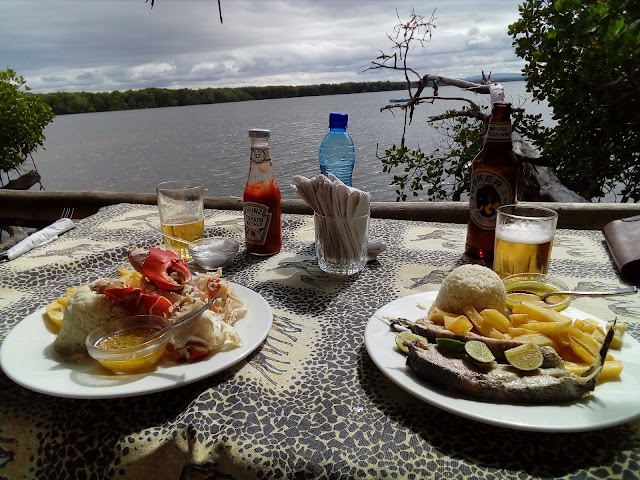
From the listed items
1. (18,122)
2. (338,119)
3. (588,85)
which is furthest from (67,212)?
(588,85)

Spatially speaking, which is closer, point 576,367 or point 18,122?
point 576,367

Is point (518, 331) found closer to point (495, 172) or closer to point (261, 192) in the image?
point (495, 172)

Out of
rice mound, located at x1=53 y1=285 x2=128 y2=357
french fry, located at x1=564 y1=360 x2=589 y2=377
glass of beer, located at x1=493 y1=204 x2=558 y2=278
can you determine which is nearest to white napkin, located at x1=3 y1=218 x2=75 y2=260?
rice mound, located at x1=53 y1=285 x2=128 y2=357

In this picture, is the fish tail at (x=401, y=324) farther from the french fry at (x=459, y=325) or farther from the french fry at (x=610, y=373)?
the french fry at (x=610, y=373)

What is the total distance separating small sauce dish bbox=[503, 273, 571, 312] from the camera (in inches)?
41.4

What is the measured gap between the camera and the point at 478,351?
31.8 inches

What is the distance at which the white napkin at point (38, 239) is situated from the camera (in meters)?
1.79

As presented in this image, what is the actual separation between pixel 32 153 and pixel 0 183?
41cm

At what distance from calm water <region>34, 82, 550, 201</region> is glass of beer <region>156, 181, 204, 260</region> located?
84 centimetres

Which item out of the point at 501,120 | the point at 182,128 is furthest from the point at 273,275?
the point at 182,128

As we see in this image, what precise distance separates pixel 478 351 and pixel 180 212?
122cm

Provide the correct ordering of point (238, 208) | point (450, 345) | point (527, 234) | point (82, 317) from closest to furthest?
point (450, 345) < point (82, 317) < point (527, 234) < point (238, 208)

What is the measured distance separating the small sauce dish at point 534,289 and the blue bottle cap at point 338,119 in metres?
A: 0.79

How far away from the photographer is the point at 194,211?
1.68 meters
